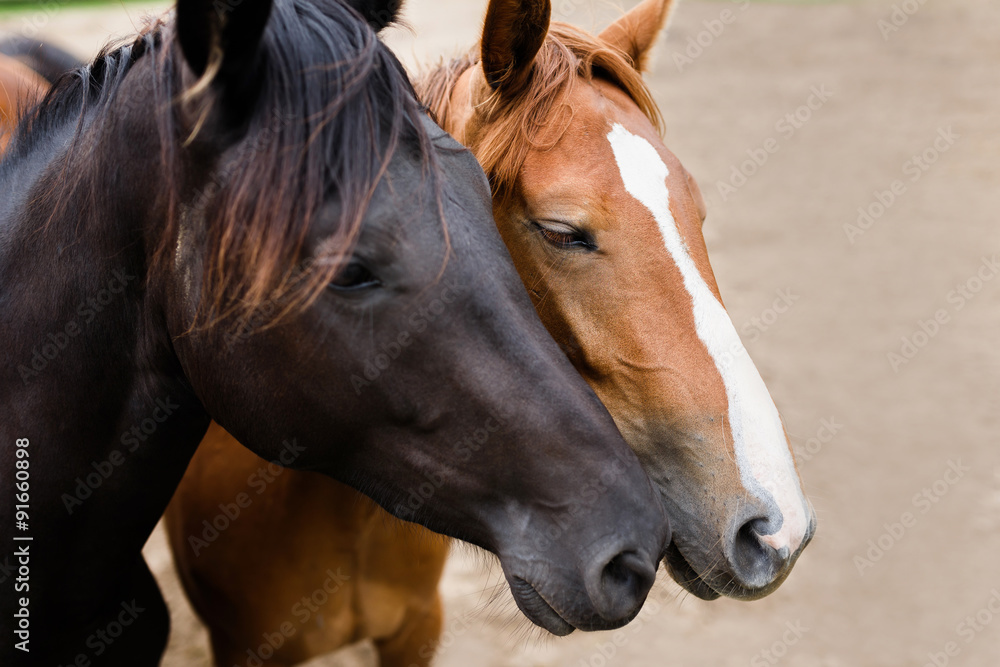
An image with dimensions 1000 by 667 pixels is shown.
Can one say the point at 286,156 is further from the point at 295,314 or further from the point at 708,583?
the point at 708,583

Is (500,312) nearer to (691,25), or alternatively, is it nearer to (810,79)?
(810,79)

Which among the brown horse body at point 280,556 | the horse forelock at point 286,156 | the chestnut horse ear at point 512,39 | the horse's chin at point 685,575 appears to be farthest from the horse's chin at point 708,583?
the chestnut horse ear at point 512,39

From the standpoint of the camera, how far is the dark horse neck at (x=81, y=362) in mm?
1461

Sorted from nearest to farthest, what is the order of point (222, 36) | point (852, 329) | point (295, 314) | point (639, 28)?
point (222, 36), point (295, 314), point (639, 28), point (852, 329)

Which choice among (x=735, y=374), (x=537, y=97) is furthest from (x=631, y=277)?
(x=537, y=97)

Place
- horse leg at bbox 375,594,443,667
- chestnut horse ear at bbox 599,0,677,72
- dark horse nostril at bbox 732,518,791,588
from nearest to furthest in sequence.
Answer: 1. dark horse nostril at bbox 732,518,791,588
2. chestnut horse ear at bbox 599,0,677,72
3. horse leg at bbox 375,594,443,667

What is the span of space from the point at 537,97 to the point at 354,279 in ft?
2.86

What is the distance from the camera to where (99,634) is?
1806 millimetres

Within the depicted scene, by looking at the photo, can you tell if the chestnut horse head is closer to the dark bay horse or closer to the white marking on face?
the white marking on face

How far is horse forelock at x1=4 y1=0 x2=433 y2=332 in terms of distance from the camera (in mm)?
1300

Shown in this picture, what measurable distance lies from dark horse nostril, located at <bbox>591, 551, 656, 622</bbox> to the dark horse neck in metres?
0.93

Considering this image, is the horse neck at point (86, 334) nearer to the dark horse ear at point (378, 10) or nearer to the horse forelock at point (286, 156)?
the horse forelock at point (286, 156)

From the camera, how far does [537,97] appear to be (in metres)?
1.94

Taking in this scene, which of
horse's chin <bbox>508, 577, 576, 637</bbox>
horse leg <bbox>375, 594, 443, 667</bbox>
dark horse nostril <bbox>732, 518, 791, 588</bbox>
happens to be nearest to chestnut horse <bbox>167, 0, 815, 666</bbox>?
dark horse nostril <bbox>732, 518, 791, 588</bbox>
